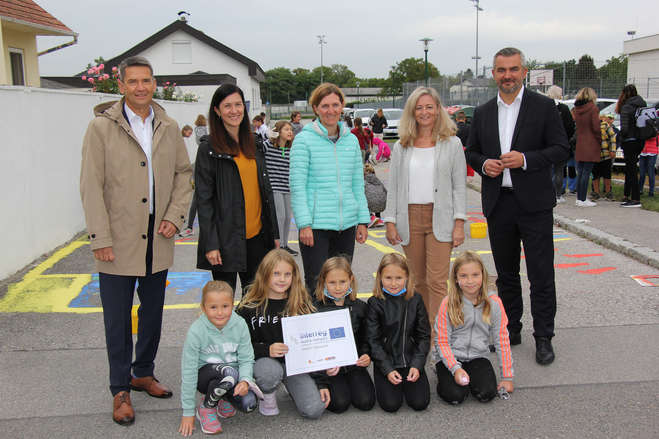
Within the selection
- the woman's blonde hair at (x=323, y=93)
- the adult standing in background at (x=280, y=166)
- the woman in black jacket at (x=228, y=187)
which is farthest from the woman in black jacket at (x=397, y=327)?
the adult standing in background at (x=280, y=166)

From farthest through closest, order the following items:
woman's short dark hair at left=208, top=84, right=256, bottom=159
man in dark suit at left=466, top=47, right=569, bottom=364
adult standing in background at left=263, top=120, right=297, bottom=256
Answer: adult standing in background at left=263, top=120, right=297, bottom=256
man in dark suit at left=466, top=47, right=569, bottom=364
woman's short dark hair at left=208, top=84, right=256, bottom=159

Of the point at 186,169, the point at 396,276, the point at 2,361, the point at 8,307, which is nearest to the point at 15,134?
the point at 8,307

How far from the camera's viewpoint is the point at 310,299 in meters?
4.14

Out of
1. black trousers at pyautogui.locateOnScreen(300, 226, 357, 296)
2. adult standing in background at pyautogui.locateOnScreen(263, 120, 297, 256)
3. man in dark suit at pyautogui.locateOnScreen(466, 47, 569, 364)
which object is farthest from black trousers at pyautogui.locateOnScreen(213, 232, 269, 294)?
adult standing in background at pyautogui.locateOnScreen(263, 120, 297, 256)

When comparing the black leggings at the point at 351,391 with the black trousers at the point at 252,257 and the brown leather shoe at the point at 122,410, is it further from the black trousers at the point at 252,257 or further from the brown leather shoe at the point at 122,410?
the brown leather shoe at the point at 122,410

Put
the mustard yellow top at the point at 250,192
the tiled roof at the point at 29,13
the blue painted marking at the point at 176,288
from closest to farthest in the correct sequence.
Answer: the mustard yellow top at the point at 250,192 < the blue painted marking at the point at 176,288 < the tiled roof at the point at 29,13

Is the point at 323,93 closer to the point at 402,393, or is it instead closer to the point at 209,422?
the point at 402,393

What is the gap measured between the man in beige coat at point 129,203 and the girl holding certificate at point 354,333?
42.4 inches

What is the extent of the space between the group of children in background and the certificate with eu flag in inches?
2.4

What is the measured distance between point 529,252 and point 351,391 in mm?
1809

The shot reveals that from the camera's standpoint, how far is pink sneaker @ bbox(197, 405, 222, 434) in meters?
3.57

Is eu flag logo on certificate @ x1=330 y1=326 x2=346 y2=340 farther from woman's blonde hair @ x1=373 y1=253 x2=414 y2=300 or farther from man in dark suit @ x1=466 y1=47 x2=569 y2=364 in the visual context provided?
man in dark suit @ x1=466 y1=47 x2=569 y2=364

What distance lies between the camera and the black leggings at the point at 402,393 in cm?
379

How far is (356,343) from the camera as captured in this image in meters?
4.17
